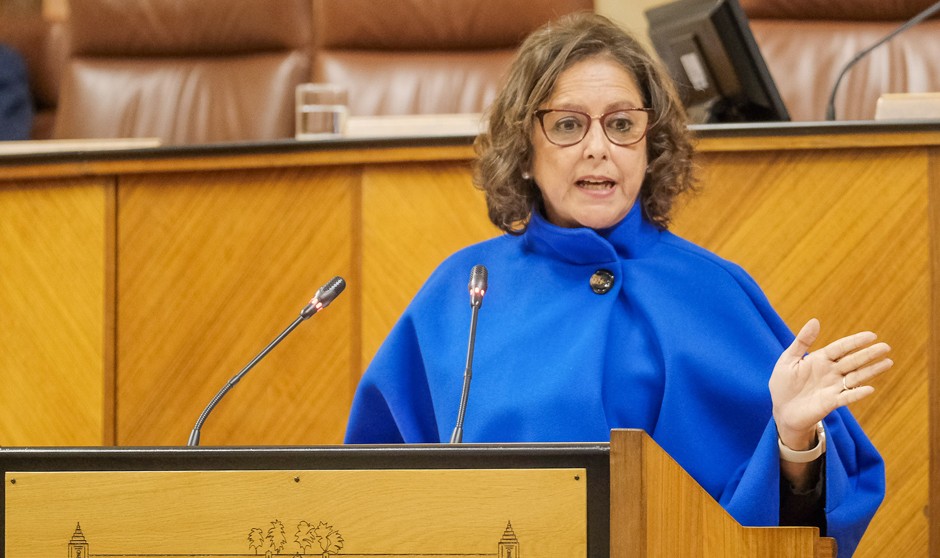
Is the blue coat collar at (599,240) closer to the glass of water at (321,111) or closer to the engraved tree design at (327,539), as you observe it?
the engraved tree design at (327,539)

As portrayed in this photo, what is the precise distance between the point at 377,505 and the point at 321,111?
2.28 meters

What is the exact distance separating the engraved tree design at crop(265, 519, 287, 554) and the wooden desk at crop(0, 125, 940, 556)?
4.21 ft

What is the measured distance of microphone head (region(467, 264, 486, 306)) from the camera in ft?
5.50

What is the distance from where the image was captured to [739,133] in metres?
2.35

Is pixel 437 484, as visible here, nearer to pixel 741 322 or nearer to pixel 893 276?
pixel 741 322

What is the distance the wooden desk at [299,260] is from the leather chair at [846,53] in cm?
141

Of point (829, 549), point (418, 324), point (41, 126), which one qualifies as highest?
point (829, 549)

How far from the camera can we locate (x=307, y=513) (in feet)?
3.94

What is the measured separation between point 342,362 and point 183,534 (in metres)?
1.29

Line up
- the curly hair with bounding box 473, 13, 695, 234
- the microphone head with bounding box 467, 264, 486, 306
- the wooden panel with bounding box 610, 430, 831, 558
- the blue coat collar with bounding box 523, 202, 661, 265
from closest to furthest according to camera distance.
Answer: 1. the wooden panel with bounding box 610, 430, 831, 558
2. the microphone head with bounding box 467, 264, 486, 306
3. the blue coat collar with bounding box 523, 202, 661, 265
4. the curly hair with bounding box 473, 13, 695, 234

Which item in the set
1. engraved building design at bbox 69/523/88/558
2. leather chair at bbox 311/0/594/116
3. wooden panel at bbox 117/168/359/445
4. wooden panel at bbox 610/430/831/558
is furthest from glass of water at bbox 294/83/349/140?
wooden panel at bbox 610/430/831/558

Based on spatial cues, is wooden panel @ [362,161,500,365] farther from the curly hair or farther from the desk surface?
the curly hair

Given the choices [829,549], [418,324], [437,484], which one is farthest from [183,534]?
[418,324]

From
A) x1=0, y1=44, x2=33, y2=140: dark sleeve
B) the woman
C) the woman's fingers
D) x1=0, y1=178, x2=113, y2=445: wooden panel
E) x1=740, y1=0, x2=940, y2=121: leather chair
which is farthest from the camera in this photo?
x1=0, y1=44, x2=33, y2=140: dark sleeve
